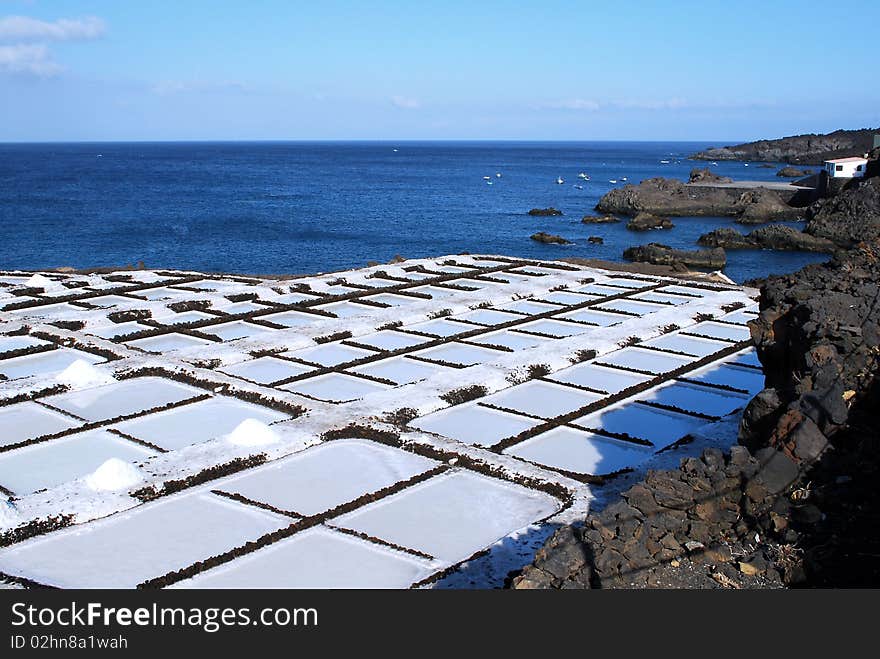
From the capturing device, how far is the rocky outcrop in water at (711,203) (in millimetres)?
87688

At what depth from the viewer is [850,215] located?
229 feet

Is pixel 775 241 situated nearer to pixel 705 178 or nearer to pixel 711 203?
pixel 711 203

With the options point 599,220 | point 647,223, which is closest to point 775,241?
point 647,223

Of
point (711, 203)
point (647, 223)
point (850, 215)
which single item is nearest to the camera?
point (850, 215)

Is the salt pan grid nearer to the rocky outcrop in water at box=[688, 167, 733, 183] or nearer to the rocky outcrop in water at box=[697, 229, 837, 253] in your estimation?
the rocky outcrop in water at box=[697, 229, 837, 253]

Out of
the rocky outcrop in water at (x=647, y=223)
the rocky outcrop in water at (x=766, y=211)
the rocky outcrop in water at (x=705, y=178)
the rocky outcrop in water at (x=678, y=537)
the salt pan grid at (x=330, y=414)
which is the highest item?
the rocky outcrop in water at (x=705, y=178)

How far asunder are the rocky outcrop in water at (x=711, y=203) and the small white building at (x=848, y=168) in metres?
5.18

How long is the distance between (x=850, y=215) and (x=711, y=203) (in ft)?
87.0

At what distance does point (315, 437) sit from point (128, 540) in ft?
15.3

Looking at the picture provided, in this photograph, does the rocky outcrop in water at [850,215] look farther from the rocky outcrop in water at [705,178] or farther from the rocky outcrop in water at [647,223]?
the rocky outcrop in water at [705,178]

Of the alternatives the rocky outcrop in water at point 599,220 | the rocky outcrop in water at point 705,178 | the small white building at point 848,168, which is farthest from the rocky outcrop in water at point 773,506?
the rocky outcrop in water at point 705,178

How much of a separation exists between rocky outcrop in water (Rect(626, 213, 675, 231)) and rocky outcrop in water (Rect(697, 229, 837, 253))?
10.9 m

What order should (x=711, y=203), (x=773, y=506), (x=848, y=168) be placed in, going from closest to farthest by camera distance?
(x=773, y=506)
(x=848, y=168)
(x=711, y=203)

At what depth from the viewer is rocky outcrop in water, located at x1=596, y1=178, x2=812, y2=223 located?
8769 centimetres
